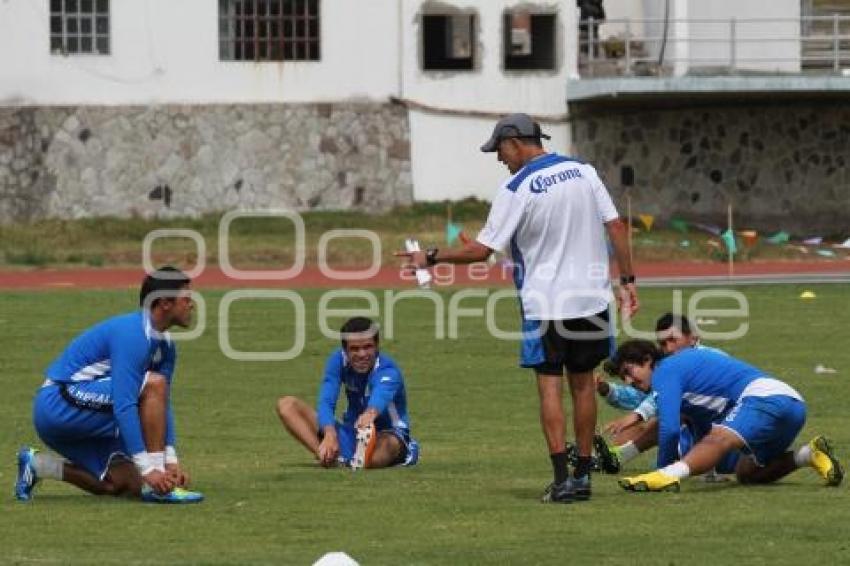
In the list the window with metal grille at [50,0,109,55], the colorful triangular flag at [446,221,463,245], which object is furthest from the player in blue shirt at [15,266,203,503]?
the window with metal grille at [50,0,109,55]

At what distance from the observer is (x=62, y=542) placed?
37.5ft

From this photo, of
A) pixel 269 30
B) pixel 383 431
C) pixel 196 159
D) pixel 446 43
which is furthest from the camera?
pixel 446 43

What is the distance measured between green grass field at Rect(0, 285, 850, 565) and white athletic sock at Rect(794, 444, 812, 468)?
151 millimetres

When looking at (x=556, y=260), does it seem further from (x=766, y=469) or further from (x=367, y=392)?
(x=367, y=392)

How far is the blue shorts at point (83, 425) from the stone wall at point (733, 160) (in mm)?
34205

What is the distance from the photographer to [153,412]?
12844 mm

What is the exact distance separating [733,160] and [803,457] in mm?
34415

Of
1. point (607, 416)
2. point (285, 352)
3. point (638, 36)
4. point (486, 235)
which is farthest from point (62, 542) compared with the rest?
point (638, 36)

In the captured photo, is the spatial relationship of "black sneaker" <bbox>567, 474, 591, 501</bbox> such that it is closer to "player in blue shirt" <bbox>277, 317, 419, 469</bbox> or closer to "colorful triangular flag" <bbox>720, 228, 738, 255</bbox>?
"player in blue shirt" <bbox>277, 317, 419, 469</bbox>

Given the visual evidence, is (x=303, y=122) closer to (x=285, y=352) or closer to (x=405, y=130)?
(x=405, y=130)

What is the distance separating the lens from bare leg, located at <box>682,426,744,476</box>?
13.2m

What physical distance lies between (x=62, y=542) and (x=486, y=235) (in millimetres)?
2947

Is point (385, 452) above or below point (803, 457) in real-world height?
below

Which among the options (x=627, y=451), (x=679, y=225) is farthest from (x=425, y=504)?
(x=679, y=225)
